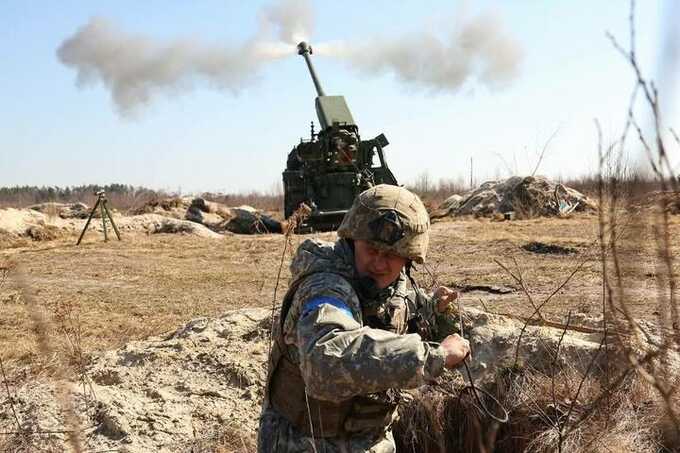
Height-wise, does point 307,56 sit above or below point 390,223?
above

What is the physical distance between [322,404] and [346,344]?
56 cm

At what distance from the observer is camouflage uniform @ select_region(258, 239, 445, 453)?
1.92m

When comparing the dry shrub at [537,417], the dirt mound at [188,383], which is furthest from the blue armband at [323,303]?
the dirt mound at [188,383]

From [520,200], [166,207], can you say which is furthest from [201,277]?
[166,207]

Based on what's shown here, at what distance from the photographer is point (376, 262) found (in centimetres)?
236

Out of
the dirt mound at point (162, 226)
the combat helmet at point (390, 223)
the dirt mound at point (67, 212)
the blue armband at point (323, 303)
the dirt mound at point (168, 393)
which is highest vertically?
the combat helmet at point (390, 223)

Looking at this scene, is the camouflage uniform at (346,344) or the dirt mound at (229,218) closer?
the camouflage uniform at (346,344)

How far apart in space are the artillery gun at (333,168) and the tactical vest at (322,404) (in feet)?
40.2

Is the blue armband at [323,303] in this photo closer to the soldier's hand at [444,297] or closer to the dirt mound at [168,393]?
the soldier's hand at [444,297]

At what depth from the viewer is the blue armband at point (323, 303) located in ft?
6.89

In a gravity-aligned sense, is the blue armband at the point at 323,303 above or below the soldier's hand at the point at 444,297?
Result: above

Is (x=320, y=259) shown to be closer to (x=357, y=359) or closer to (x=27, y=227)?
(x=357, y=359)

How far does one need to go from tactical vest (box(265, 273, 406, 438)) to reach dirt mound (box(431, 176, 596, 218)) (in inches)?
558

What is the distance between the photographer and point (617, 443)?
325cm
